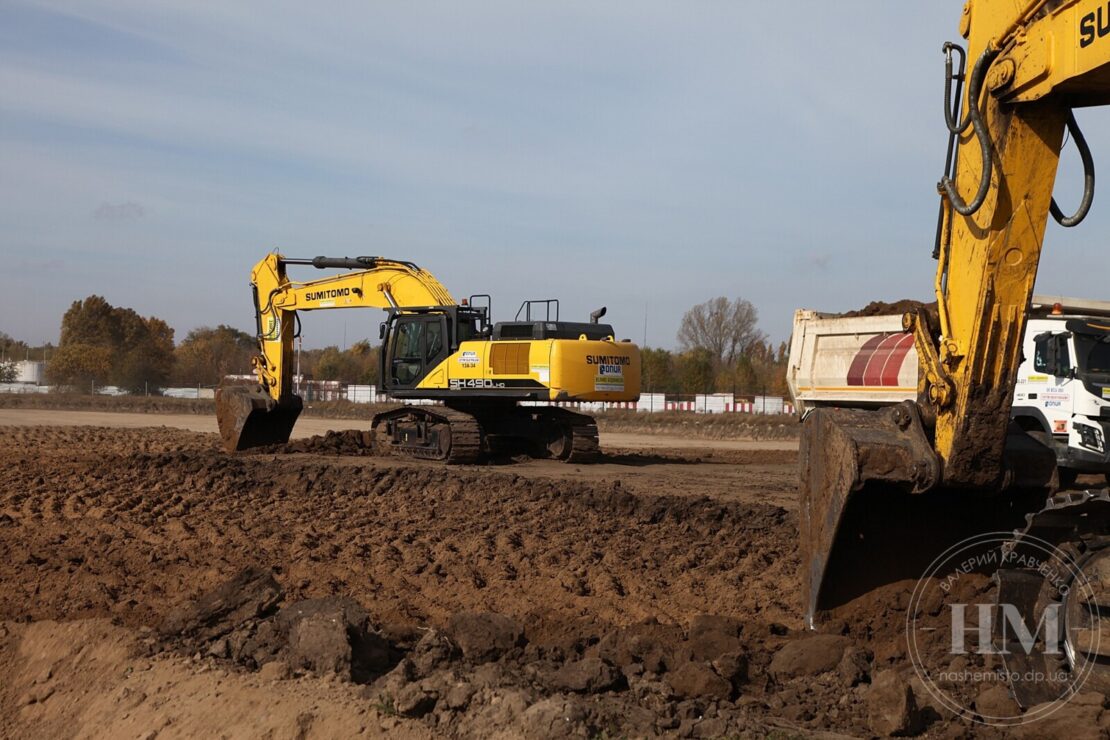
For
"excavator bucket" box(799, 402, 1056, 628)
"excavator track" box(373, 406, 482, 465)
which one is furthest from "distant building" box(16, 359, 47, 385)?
"excavator bucket" box(799, 402, 1056, 628)

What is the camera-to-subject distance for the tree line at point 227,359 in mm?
59234

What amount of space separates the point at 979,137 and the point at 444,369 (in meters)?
13.3

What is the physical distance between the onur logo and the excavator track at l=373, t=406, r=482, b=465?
12053mm

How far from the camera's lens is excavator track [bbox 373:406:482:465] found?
1764 centimetres

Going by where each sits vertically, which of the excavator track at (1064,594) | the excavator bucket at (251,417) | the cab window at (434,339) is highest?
the cab window at (434,339)

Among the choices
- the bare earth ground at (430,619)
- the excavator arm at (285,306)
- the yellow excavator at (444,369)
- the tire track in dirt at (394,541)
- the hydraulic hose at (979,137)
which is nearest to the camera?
the bare earth ground at (430,619)

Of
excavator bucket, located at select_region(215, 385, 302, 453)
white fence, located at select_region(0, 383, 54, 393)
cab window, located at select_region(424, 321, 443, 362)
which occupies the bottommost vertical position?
excavator bucket, located at select_region(215, 385, 302, 453)

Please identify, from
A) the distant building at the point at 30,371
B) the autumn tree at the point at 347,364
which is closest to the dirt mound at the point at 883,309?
the autumn tree at the point at 347,364

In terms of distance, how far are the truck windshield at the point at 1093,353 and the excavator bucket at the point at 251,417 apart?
13.0 m

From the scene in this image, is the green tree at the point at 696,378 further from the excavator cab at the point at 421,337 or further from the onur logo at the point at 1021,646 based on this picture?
the onur logo at the point at 1021,646

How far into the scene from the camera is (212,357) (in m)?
82.8

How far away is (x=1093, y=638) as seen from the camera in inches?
186

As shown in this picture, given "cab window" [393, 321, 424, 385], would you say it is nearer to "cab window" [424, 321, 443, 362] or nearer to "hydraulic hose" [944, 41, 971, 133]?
"cab window" [424, 321, 443, 362]

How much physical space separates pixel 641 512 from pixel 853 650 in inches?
242
